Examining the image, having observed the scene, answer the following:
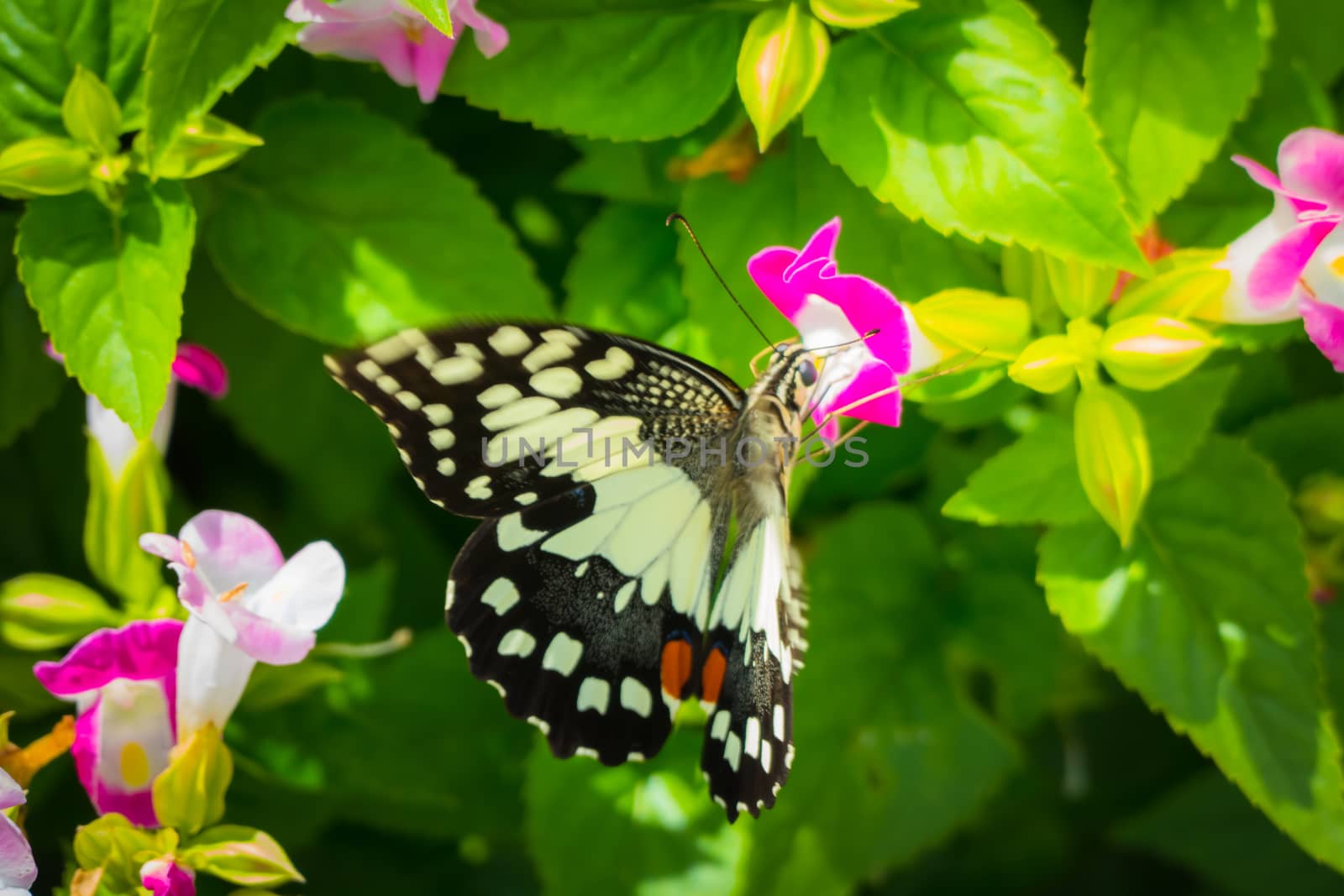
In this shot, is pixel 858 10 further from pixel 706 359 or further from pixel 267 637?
pixel 267 637

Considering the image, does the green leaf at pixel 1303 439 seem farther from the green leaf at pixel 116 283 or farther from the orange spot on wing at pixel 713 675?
the green leaf at pixel 116 283

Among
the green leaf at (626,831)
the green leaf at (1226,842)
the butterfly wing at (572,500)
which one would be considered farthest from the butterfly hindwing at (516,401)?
the green leaf at (1226,842)

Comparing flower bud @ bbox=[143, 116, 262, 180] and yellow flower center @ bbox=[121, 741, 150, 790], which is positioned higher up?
flower bud @ bbox=[143, 116, 262, 180]

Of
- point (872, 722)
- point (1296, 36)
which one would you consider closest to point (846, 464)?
point (872, 722)

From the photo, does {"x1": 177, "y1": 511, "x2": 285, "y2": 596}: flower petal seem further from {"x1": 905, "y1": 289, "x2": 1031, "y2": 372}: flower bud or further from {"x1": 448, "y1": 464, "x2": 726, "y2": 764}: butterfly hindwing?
{"x1": 905, "y1": 289, "x2": 1031, "y2": 372}: flower bud

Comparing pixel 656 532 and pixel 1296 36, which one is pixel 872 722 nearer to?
pixel 656 532

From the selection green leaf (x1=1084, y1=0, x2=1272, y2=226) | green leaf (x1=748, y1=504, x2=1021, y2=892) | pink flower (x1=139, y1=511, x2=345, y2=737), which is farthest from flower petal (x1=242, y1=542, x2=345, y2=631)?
green leaf (x1=1084, y1=0, x2=1272, y2=226)
